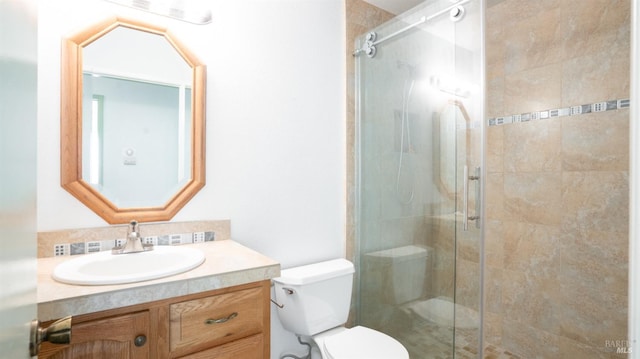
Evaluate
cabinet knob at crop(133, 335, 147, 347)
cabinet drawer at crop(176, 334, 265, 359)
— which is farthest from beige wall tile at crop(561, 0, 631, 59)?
cabinet knob at crop(133, 335, 147, 347)

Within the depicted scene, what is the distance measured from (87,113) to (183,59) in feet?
1.55

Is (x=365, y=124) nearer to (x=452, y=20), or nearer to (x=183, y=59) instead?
(x=452, y=20)

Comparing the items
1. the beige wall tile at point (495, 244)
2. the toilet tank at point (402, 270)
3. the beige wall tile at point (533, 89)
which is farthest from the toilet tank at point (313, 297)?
the beige wall tile at point (533, 89)

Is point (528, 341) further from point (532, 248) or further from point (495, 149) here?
point (495, 149)

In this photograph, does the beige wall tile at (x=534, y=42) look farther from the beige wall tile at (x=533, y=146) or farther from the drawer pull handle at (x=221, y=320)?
the drawer pull handle at (x=221, y=320)

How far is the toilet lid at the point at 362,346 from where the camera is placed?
142 cm

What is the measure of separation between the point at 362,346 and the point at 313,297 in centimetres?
32

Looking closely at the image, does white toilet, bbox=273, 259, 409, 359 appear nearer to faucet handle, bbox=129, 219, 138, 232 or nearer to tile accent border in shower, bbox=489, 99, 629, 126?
faucet handle, bbox=129, 219, 138, 232

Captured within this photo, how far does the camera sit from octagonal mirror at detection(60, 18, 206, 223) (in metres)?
1.29

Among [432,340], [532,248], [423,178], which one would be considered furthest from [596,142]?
[432,340]

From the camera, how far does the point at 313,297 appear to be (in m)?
1.61

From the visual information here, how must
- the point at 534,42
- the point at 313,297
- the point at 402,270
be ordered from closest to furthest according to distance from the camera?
the point at 313,297
the point at 402,270
the point at 534,42

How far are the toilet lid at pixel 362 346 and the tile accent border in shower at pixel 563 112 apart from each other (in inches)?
64.6

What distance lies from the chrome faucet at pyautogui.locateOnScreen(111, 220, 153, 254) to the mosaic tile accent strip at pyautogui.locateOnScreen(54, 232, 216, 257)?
0.07 metres
